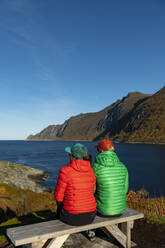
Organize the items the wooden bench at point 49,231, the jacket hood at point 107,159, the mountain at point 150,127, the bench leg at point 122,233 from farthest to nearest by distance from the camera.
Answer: the mountain at point 150,127, the bench leg at point 122,233, the jacket hood at point 107,159, the wooden bench at point 49,231

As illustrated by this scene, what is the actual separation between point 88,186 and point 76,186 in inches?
10.5

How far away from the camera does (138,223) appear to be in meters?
7.23

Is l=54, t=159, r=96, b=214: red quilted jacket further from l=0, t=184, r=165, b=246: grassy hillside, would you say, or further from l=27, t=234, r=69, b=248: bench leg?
l=0, t=184, r=165, b=246: grassy hillside

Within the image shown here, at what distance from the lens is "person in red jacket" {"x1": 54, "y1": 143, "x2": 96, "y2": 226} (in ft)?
13.3

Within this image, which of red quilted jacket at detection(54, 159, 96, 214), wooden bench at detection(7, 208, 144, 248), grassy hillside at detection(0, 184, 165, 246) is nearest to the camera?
wooden bench at detection(7, 208, 144, 248)

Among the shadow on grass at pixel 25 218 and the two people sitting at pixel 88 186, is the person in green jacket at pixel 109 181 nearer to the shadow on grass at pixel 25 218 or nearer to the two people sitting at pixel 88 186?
the two people sitting at pixel 88 186

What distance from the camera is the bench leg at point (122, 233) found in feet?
16.2

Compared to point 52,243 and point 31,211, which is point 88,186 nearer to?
point 52,243

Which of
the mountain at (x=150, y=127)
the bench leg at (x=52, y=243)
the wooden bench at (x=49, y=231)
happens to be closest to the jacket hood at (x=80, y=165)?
the wooden bench at (x=49, y=231)

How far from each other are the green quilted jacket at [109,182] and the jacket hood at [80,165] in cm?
45

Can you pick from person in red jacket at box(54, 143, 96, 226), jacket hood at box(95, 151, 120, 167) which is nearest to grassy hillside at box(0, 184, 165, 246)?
person in red jacket at box(54, 143, 96, 226)

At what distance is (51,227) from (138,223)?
4185mm

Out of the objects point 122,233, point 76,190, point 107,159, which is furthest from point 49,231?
point 122,233

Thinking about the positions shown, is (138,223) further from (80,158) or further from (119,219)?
(80,158)
